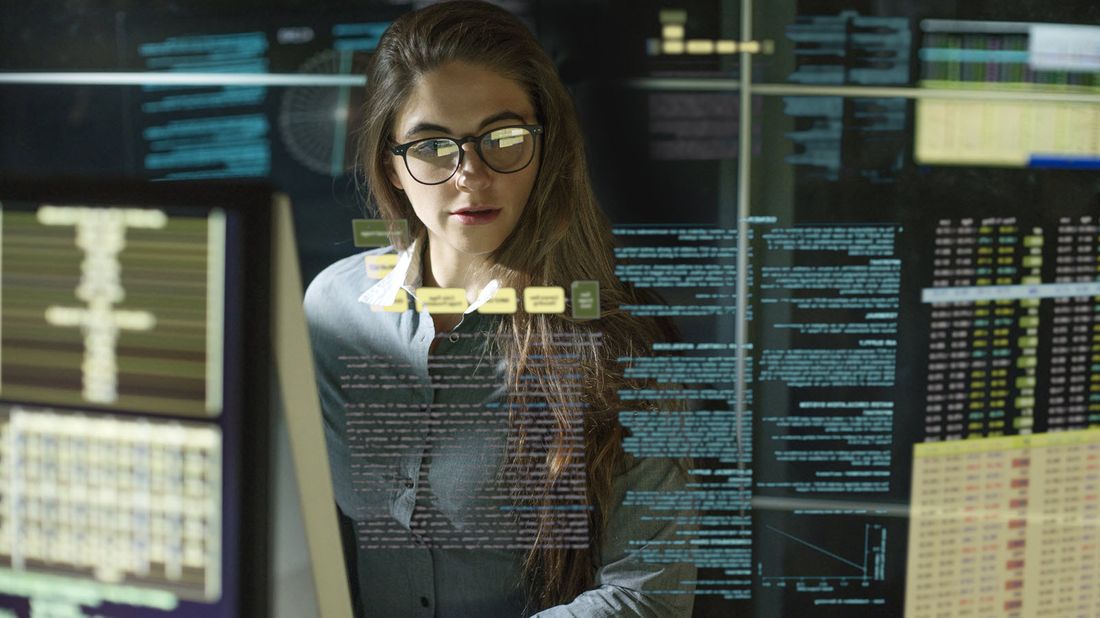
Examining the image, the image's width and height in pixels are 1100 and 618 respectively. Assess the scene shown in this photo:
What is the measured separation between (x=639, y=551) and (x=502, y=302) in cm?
41

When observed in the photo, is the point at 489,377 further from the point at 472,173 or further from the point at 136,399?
the point at 136,399

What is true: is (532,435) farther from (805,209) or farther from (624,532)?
(805,209)

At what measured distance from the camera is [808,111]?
1.20 metres

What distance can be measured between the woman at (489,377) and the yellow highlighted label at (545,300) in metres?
0.01

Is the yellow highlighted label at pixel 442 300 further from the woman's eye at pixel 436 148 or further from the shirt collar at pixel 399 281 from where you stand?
A: the woman's eye at pixel 436 148

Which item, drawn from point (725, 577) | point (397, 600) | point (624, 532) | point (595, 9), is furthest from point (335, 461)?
point (595, 9)

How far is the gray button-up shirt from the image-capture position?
121 cm

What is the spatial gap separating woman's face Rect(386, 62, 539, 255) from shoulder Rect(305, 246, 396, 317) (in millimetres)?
94

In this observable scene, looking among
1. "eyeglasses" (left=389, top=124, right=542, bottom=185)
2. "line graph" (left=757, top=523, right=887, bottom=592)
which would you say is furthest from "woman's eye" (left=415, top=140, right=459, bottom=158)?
"line graph" (left=757, top=523, right=887, bottom=592)

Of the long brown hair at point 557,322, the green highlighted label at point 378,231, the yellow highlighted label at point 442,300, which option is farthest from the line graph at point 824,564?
the green highlighted label at point 378,231

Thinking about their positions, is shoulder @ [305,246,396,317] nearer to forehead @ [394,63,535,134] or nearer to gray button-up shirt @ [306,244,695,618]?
gray button-up shirt @ [306,244,695,618]

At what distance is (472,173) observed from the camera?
1.16m

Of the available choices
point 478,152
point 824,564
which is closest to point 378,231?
point 478,152

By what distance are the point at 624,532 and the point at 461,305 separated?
40 centimetres
